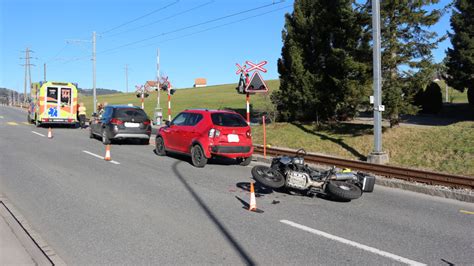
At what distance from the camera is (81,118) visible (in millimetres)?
27891

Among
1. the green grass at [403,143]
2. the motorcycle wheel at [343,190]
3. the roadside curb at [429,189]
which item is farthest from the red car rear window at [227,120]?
the green grass at [403,143]

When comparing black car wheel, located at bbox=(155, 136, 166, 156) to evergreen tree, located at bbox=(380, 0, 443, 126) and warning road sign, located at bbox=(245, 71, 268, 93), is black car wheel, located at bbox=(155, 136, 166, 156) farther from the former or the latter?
evergreen tree, located at bbox=(380, 0, 443, 126)

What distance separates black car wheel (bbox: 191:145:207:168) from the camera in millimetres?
11773

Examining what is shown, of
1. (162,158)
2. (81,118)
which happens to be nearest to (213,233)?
(162,158)

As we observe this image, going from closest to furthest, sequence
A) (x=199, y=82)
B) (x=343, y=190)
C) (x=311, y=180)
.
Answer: (x=343, y=190), (x=311, y=180), (x=199, y=82)

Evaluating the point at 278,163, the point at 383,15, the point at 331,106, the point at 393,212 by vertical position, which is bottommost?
the point at 393,212

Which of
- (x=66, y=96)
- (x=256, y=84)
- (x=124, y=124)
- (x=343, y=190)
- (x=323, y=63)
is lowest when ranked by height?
(x=343, y=190)

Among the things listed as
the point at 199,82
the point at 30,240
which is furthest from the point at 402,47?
the point at 199,82

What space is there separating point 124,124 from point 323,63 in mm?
10630

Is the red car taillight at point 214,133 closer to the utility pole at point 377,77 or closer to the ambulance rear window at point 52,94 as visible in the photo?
the utility pole at point 377,77

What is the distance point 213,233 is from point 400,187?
573 centimetres

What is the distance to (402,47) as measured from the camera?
54.4ft

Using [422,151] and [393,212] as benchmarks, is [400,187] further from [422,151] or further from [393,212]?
[422,151]

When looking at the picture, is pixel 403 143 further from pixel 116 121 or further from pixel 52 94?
pixel 52 94
